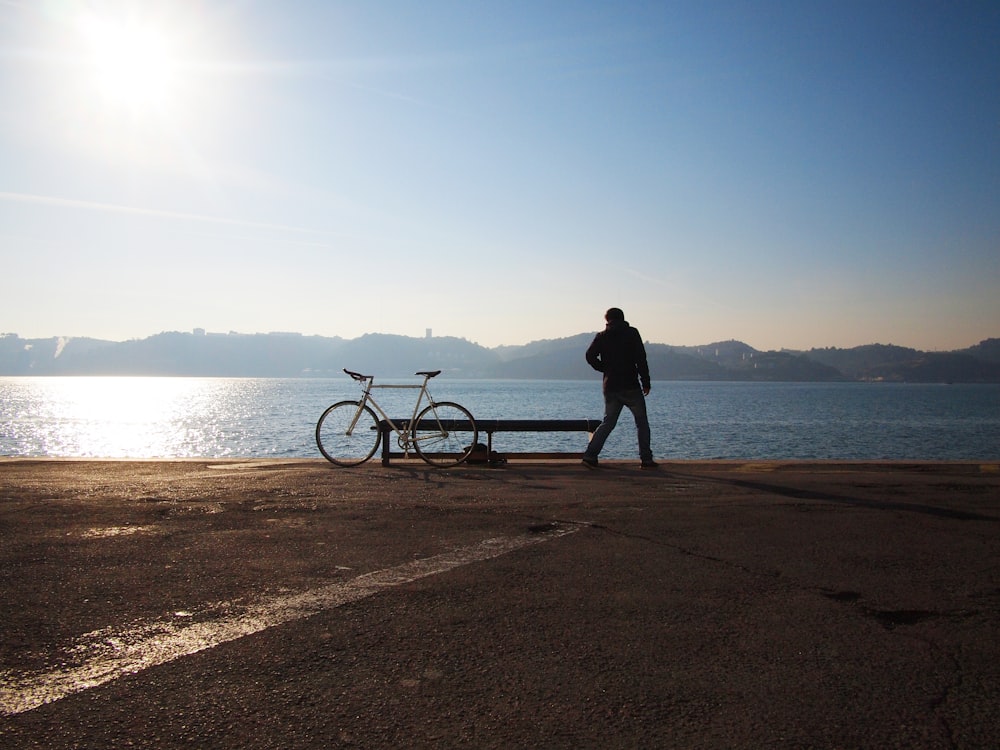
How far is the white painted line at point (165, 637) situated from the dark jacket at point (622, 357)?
7.14 meters

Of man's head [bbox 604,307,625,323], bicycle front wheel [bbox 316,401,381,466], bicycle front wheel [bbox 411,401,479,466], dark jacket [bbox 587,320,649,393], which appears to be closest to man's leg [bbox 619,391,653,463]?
dark jacket [bbox 587,320,649,393]

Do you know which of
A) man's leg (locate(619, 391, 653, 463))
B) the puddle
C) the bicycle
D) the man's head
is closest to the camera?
the puddle

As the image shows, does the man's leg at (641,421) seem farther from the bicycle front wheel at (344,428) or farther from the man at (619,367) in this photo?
the bicycle front wheel at (344,428)

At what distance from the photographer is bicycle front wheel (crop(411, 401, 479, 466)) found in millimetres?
11297

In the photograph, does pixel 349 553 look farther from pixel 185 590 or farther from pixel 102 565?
pixel 102 565

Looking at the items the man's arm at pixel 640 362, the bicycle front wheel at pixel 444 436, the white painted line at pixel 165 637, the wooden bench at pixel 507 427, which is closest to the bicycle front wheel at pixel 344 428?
the wooden bench at pixel 507 427

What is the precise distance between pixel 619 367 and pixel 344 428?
4.45 metres

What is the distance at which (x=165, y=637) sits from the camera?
11.1ft

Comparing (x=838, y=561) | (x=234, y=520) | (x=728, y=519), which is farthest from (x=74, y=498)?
(x=838, y=561)

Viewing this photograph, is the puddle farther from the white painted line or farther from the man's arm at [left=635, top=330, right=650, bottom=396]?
the man's arm at [left=635, top=330, right=650, bottom=396]

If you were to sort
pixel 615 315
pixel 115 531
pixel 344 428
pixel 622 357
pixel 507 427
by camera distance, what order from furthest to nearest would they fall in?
pixel 507 427 → pixel 615 315 → pixel 622 357 → pixel 344 428 → pixel 115 531

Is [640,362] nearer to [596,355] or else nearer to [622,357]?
[622,357]

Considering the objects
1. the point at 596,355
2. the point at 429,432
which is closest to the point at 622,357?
the point at 596,355

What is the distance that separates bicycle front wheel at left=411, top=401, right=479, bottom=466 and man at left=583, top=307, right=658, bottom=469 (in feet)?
6.19
